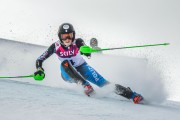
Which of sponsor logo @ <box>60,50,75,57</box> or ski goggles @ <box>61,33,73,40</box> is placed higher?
ski goggles @ <box>61,33,73,40</box>

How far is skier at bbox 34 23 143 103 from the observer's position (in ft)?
17.8

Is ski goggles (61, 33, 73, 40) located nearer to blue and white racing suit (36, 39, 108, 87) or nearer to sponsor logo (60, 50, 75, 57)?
blue and white racing suit (36, 39, 108, 87)

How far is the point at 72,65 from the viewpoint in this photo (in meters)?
6.08

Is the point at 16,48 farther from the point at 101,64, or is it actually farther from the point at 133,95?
the point at 133,95

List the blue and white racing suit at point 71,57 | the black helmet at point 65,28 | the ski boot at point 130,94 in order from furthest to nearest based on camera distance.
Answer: the blue and white racing suit at point 71,57 → the ski boot at point 130,94 → the black helmet at point 65,28

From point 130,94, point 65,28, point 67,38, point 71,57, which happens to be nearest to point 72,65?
point 71,57

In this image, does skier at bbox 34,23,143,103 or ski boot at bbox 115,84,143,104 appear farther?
ski boot at bbox 115,84,143,104

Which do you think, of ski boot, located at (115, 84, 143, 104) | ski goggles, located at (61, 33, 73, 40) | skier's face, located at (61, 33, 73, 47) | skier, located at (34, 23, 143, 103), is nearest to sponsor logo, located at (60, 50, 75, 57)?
skier, located at (34, 23, 143, 103)

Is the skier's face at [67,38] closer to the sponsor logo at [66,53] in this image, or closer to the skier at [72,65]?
the skier at [72,65]

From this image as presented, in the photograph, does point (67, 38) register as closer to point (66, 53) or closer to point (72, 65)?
point (66, 53)

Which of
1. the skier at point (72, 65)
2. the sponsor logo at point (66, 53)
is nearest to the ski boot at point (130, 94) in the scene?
the skier at point (72, 65)

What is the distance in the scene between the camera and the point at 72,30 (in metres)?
5.48

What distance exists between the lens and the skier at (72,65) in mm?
5438

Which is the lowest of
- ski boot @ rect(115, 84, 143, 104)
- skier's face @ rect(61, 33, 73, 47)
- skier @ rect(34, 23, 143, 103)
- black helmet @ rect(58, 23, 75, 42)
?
ski boot @ rect(115, 84, 143, 104)
